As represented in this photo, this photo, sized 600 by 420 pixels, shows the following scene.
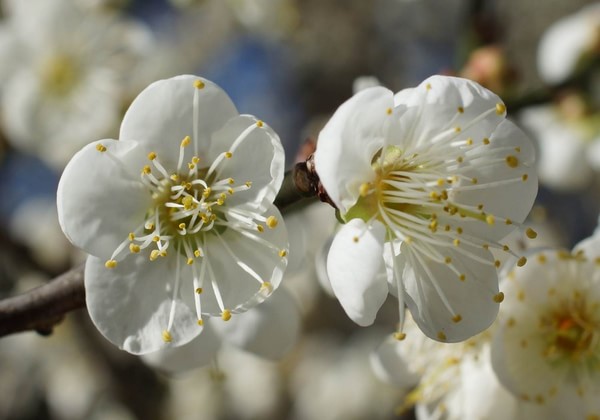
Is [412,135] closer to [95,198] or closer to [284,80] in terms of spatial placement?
[95,198]

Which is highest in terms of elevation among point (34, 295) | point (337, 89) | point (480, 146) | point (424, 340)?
point (480, 146)

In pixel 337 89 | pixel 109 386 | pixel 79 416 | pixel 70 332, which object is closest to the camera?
pixel 109 386

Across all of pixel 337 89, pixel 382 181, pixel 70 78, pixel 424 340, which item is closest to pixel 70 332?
pixel 70 78

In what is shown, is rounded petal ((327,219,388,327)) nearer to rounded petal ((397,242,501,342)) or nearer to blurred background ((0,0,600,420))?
rounded petal ((397,242,501,342))

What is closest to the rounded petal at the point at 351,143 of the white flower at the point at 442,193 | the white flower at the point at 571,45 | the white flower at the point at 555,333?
the white flower at the point at 442,193

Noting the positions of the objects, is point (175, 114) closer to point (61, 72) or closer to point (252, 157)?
point (252, 157)

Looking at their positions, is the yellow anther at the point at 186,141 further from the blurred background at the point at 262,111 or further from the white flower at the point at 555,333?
the white flower at the point at 555,333

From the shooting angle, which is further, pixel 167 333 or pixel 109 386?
pixel 109 386
